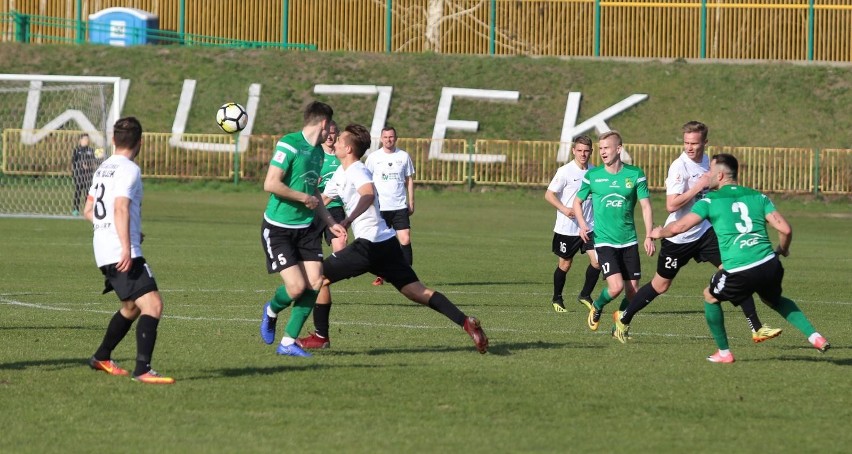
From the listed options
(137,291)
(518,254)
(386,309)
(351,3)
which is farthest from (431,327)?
(351,3)

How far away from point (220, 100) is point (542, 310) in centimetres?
3125

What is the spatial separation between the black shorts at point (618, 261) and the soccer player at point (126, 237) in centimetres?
520

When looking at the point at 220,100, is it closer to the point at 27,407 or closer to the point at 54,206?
the point at 54,206

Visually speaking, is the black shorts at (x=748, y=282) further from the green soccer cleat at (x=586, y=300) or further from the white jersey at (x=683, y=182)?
the green soccer cleat at (x=586, y=300)

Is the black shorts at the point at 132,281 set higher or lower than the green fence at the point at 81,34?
lower

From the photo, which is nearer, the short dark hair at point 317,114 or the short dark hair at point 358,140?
the short dark hair at point 317,114

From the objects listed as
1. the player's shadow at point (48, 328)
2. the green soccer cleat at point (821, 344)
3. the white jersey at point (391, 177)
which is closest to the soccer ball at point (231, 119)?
the white jersey at point (391, 177)

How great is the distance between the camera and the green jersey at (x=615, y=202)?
12992 mm

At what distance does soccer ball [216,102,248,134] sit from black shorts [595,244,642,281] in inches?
196

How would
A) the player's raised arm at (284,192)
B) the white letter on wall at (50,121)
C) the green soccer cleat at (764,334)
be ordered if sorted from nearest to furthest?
the player's raised arm at (284,192) < the green soccer cleat at (764,334) < the white letter on wall at (50,121)

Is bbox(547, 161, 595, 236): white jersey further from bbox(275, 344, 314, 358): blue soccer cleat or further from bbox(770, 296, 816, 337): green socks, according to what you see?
bbox(275, 344, 314, 358): blue soccer cleat

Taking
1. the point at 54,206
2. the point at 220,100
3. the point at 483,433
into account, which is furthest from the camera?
the point at 220,100

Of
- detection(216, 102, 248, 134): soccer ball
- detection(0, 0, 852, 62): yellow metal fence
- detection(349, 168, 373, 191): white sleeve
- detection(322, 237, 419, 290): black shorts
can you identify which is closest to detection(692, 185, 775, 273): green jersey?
detection(322, 237, 419, 290): black shorts

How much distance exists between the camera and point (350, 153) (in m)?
11.4
